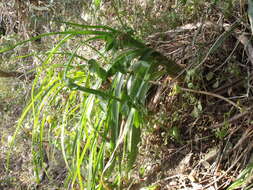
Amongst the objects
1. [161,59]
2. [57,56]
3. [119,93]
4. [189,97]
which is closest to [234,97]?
[189,97]

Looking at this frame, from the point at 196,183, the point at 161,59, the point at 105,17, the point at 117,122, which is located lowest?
the point at 196,183

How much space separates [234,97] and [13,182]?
5.08 feet

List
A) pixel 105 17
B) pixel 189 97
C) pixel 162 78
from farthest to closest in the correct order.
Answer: pixel 105 17
pixel 162 78
pixel 189 97

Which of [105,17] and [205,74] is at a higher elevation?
[105,17]

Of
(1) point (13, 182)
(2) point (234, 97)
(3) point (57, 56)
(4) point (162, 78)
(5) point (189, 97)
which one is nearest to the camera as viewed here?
(2) point (234, 97)

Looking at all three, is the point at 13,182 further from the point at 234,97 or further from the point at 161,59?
the point at 234,97

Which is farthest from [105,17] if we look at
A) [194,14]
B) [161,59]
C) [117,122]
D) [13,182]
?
[13,182]

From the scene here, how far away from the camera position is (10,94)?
92.1 inches

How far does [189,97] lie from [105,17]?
876 millimetres

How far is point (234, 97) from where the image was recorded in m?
→ 1.33

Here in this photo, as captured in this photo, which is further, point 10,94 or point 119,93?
point 10,94

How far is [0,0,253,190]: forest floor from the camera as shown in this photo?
1.34 metres

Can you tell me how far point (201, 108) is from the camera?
141 centimetres

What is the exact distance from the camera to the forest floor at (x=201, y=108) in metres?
1.34
